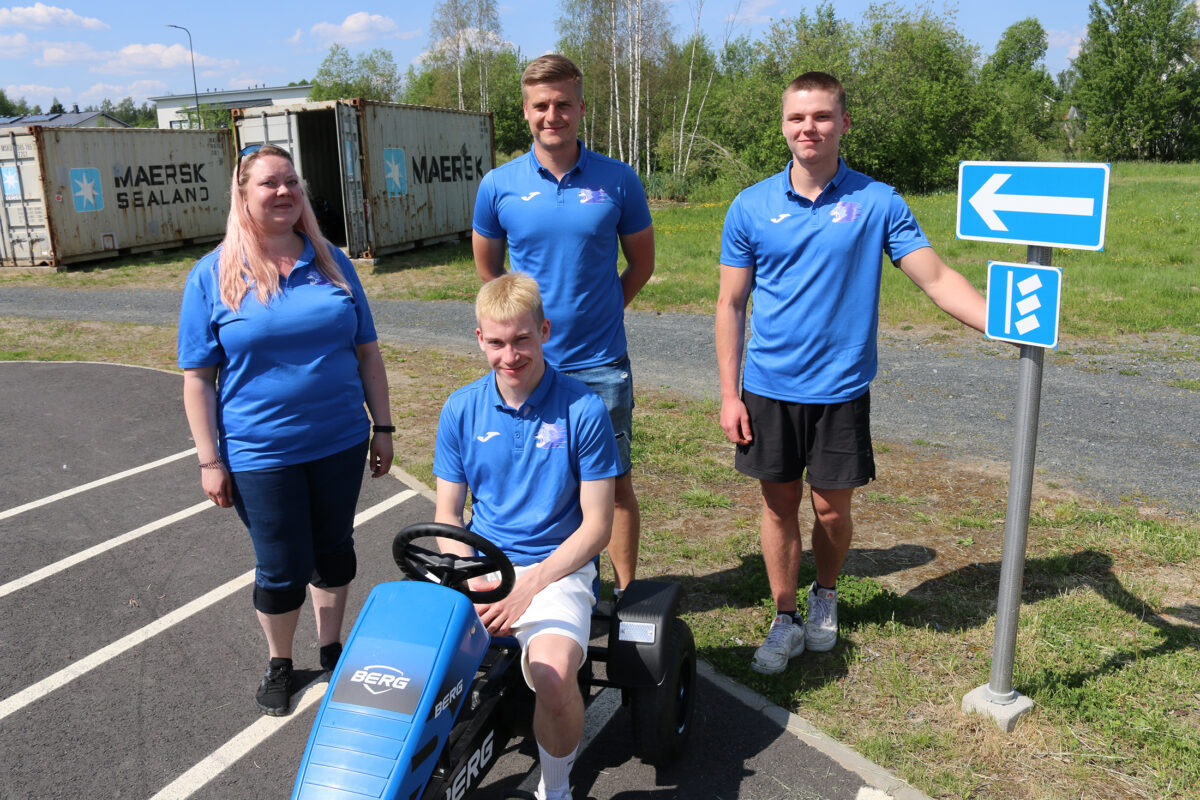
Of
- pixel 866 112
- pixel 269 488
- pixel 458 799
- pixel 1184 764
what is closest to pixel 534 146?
pixel 269 488

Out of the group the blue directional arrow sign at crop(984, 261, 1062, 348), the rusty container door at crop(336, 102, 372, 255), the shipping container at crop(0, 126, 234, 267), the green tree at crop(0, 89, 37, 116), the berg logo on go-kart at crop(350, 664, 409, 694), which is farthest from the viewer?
the green tree at crop(0, 89, 37, 116)

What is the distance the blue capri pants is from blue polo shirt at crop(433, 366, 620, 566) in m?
0.62

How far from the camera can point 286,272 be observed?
3195 mm

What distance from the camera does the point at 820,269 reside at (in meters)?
3.32

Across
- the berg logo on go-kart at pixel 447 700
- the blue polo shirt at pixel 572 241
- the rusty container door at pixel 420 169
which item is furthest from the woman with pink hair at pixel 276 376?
the rusty container door at pixel 420 169

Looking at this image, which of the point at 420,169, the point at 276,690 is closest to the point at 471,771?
the point at 276,690

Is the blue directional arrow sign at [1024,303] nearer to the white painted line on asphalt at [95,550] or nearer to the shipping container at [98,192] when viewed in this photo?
the white painted line on asphalt at [95,550]

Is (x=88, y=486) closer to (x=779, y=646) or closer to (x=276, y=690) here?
(x=276, y=690)

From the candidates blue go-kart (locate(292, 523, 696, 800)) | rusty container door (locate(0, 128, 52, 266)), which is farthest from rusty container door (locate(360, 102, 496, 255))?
blue go-kart (locate(292, 523, 696, 800))

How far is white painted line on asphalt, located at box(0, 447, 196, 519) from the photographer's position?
573 cm

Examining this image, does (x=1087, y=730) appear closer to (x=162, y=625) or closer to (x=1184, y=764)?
(x=1184, y=764)

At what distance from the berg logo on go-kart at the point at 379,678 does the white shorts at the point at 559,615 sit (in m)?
0.45

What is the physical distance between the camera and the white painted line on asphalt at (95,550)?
4645 mm

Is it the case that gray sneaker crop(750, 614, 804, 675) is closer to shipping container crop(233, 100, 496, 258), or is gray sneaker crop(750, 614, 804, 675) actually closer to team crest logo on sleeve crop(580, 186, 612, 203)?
team crest logo on sleeve crop(580, 186, 612, 203)
